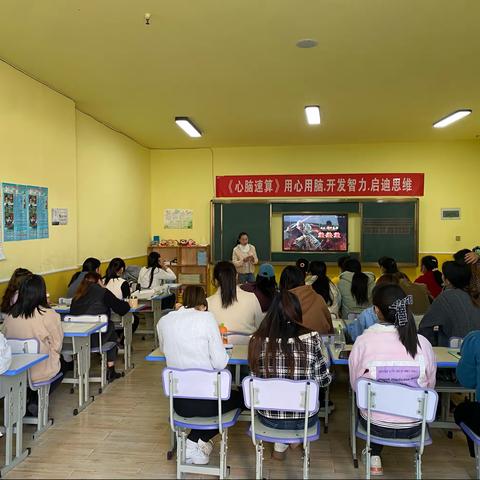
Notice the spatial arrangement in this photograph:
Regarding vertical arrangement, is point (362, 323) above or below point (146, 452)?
above

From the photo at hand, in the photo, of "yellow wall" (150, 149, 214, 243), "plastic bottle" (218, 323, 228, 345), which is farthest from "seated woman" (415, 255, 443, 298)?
"yellow wall" (150, 149, 214, 243)

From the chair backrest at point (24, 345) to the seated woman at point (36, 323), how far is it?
0.18 meters

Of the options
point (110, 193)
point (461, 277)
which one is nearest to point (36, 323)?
point (461, 277)

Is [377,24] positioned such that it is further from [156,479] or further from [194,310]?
[156,479]

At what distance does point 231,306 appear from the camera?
3.90 meters

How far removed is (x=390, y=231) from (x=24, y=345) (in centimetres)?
704

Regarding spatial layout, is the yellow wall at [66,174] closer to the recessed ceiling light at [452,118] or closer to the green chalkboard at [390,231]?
the green chalkboard at [390,231]

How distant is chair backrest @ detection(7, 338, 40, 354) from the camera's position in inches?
133

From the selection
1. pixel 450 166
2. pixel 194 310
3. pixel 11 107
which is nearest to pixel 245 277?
pixel 450 166

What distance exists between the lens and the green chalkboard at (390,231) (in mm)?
8836

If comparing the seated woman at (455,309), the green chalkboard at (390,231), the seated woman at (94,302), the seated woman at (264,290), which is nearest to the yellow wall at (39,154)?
the seated woman at (94,302)

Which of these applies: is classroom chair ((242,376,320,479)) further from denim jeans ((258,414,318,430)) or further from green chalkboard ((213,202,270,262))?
green chalkboard ((213,202,270,262))

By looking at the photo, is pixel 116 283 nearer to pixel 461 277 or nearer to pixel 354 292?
pixel 354 292

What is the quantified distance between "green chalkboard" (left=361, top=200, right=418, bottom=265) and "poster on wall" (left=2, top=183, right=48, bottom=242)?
5.68 metres
